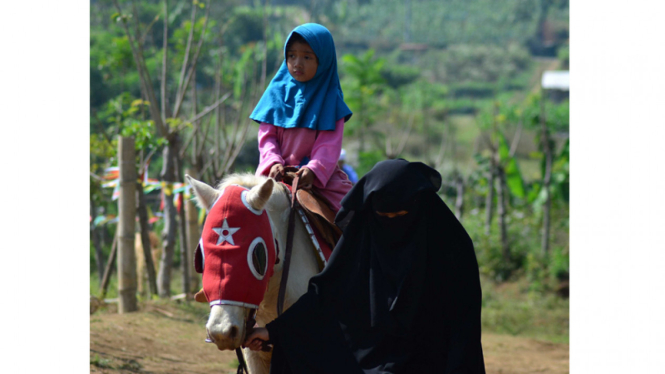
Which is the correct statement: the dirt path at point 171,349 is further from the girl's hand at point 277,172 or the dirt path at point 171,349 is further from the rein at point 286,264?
the girl's hand at point 277,172

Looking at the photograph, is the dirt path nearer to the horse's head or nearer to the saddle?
the saddle

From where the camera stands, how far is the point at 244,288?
8.80ft

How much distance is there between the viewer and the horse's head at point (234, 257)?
2627 mm

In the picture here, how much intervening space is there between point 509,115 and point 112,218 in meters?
16.3

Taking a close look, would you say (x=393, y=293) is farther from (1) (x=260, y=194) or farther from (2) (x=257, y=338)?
(1) (x=260, y=194)

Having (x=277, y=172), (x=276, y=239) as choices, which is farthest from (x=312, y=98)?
(x=276, y=239)

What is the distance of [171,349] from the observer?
5965 mm

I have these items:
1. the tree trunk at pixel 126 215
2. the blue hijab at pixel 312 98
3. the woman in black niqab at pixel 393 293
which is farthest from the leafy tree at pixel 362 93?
the woman in black niqab at pixel 393 293

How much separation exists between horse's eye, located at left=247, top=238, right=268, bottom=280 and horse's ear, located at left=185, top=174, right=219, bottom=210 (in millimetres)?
331

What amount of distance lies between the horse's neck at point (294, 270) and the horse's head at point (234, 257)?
0.20 metres

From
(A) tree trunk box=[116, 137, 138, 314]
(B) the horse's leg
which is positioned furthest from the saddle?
(A) tree trunk box=[116, 137, 138, 314]

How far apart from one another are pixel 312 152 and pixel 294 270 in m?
0.66

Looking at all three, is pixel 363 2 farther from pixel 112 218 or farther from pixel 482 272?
pixel 112 218

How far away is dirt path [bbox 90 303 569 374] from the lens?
5.25 metres
